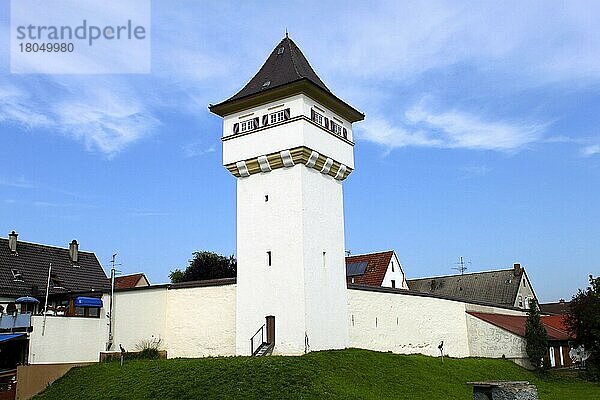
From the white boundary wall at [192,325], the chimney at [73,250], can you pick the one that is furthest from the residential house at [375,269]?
the chimney at [73,250]

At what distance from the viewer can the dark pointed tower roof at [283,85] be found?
995 inches

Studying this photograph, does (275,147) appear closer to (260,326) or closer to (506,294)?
(260,326)

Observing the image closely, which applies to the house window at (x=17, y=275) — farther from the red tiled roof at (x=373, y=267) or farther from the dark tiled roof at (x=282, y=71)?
the red tiled roof at (x=373, y=267)

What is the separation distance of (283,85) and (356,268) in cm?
2016

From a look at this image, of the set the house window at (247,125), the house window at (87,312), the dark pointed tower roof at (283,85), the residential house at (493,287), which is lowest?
the house window at (87,312)

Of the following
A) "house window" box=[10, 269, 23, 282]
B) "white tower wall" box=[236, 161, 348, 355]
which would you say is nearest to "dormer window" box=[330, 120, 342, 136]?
"white tower wall" box=[236, 161, 348, 355]

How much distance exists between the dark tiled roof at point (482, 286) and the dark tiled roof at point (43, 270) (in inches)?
1154

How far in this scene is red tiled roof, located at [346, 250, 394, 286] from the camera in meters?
41.0

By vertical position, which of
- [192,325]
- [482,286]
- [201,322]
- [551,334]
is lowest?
[551,334]

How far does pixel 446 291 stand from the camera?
60.3 m

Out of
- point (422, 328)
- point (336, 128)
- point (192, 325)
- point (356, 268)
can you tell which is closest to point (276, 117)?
point (336, 128)

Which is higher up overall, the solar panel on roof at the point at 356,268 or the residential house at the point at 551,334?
the solar panel on roof at the point at 356,268

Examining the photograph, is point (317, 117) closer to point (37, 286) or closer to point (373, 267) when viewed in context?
point (37, 286)

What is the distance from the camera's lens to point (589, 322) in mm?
31875
